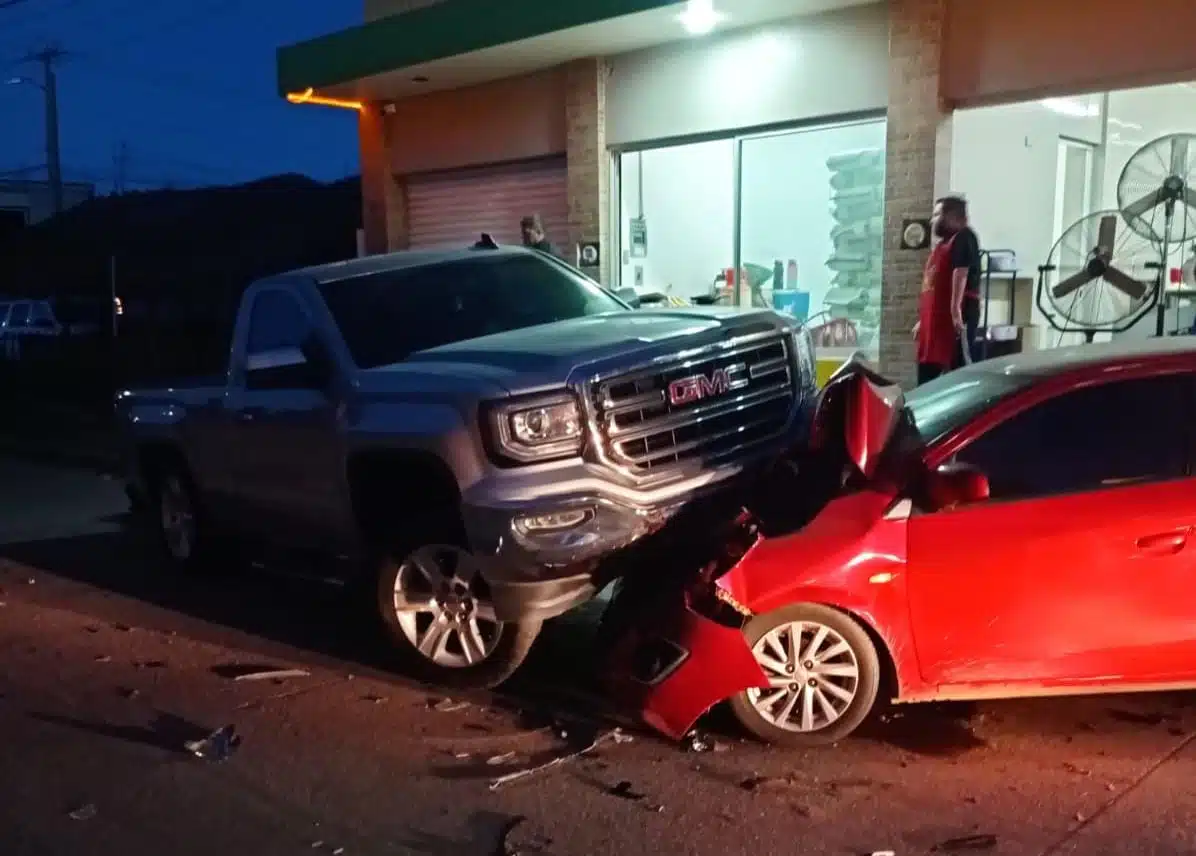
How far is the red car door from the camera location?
4.70 meters

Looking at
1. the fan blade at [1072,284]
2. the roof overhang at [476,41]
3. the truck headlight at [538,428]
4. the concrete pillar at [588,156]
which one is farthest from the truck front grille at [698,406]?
the concrete pillar at [588,156]

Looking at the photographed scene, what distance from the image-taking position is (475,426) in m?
5.35

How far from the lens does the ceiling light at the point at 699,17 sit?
10.5 metres

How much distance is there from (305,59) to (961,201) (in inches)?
361

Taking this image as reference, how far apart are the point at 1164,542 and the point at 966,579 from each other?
0.77 metres

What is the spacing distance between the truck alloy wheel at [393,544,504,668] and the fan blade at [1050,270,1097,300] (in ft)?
20.3

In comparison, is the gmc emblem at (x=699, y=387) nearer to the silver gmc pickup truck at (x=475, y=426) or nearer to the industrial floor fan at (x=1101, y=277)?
the silver gmc pickup truck at (x=475, y=426)

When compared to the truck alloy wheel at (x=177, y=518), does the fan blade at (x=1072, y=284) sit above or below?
above

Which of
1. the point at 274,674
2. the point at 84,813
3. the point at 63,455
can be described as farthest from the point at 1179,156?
the point at 63,455

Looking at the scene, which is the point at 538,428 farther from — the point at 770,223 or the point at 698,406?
the point at 770,223

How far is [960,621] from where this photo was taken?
4.79 m

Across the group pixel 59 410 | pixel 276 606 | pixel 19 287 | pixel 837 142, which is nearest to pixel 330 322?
pixel 276 606

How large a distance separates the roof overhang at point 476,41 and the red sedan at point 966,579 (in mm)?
6559

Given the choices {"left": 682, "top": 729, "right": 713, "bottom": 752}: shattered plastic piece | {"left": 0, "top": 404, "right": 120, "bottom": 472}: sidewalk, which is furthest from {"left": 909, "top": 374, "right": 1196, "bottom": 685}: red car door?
{"left": 0, "top": 404, "right": 120, "bottom": 472}: sidewalk
